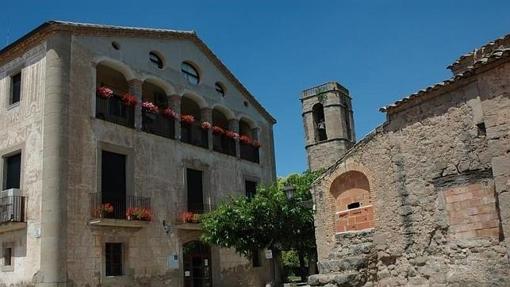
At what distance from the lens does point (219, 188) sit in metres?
24.3

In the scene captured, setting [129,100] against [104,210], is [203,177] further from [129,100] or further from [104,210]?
[104,210]

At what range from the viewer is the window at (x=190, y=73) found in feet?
79.6

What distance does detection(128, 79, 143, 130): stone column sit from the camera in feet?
67.7

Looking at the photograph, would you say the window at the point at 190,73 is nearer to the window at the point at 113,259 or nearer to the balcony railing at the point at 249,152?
the balcony railing at the point at 249,152

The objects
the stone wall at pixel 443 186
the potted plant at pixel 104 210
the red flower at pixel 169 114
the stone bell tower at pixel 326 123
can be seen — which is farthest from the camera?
the stone bell tower at pixel 326 123

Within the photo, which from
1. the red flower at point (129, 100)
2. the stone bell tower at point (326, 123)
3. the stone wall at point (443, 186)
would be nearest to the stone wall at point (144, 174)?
the red flower at point (129, 100)

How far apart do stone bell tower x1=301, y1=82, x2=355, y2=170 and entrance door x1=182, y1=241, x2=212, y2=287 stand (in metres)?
11.1

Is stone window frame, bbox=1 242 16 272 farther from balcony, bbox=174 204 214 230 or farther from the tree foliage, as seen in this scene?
the tree foliage

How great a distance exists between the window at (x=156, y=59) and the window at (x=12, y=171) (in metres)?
7.15

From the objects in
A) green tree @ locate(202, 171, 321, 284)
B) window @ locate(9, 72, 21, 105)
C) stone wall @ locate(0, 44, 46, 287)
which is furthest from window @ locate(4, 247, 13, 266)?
green tree @ locate(202, 171, 321, 284)

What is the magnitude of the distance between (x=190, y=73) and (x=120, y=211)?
346 inches

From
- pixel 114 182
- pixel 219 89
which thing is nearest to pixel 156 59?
pixel 219 89

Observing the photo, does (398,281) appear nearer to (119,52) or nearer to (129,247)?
(129,247)

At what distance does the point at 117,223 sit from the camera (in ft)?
58.8
